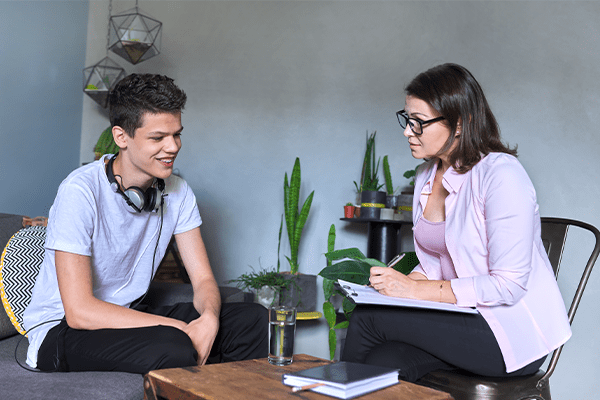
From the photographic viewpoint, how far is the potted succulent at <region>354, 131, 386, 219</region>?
308 cm

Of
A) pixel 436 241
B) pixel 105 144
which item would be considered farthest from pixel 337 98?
pixel 436 241

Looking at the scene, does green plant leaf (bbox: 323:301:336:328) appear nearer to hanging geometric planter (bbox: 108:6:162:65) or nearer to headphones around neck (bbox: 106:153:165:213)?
headphones around neck (bbox: 106:153:165:213)

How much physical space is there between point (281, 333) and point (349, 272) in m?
0.58

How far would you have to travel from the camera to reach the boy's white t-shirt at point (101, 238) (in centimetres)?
148

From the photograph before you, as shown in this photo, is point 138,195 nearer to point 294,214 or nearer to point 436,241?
point 436,241

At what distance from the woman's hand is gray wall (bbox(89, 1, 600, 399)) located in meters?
1.84

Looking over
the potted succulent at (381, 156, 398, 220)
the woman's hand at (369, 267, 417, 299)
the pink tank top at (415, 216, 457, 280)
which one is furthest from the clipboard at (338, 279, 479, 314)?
the potted succulent at (381, 156, 398, 220)

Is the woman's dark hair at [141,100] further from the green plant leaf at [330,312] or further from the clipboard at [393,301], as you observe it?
the green plant leaf at [330,312]

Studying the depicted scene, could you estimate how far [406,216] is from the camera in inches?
121

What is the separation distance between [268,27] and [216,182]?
1.24 meters

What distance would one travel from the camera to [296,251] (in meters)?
3.38

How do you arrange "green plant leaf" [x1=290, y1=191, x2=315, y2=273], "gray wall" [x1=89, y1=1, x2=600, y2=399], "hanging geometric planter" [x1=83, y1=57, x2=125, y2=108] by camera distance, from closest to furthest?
"gray wall" [x1=89, y1=1, x2=600, y2=399] < "green plant leaf" [x1=290, y1=191, x2=315, y2=273] < "hanging geometric planter" [x1=83, y1=57, x2=125, y2=108]

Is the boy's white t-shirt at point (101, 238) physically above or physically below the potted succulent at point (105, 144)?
below

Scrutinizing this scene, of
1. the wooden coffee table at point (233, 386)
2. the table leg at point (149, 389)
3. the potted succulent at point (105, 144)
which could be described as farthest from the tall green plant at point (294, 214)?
the table leg at point (149, 389)
